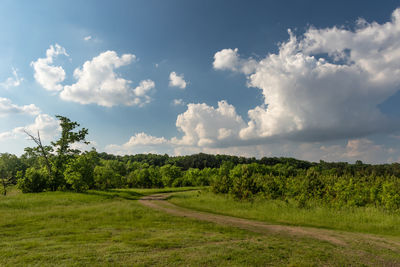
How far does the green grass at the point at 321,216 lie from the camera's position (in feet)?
58.0

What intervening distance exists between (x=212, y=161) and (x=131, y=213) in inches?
5021

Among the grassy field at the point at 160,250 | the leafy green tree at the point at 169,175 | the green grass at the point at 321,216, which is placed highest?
the grassy field at the point at 160,250

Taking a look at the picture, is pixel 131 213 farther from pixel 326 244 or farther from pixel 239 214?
pixel 326 244

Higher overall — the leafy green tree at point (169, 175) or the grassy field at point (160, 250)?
the grassy field at point (160, 250)

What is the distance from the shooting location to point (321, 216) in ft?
68.7

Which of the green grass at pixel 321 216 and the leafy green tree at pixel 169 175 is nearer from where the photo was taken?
the green grass at pixel 321 216

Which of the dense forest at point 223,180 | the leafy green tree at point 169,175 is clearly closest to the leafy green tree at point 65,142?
the dense forest at point 223,180

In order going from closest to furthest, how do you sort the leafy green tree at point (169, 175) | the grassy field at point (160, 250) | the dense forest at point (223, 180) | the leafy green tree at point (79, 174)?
the grassy field at point (160, 250) < the dense forest at point (223, 180) < the leafy green tree at point (79, 174) < the leafy green tree at point (169, 175)

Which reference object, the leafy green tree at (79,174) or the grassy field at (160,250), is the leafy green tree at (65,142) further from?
the grassy field at (160,250)

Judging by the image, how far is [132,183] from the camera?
7956 cm

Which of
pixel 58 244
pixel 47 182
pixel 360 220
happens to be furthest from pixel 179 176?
pixel 58 244

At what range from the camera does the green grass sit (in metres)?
17.7

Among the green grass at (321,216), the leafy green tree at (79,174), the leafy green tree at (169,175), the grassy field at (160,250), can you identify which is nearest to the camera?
the grassy field at (160,250)

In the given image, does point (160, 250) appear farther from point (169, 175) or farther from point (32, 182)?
point (169, 175)
